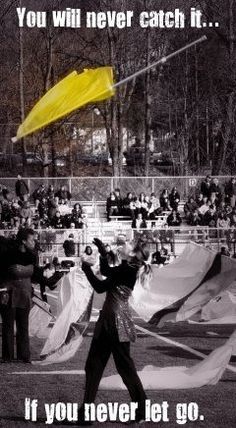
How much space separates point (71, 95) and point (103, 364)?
3030 millimetres

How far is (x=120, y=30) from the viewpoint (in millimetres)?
44125

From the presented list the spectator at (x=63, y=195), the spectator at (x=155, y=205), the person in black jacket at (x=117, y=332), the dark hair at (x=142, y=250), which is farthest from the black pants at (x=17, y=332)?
the spectator at (x=63, y=195)

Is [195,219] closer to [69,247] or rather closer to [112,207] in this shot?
[112,207]

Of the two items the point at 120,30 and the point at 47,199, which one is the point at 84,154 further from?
the point at 47,199

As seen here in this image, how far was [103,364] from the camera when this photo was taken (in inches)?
423

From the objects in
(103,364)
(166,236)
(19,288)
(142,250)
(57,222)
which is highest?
(142,250)

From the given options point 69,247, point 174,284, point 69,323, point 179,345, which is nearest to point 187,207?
point 69,247

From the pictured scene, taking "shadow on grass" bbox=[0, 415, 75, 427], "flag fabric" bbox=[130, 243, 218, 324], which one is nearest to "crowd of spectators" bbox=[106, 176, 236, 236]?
"flag fabric" bbox=[130, 243, 218, 324]

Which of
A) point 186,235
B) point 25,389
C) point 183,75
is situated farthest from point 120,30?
point 25,389

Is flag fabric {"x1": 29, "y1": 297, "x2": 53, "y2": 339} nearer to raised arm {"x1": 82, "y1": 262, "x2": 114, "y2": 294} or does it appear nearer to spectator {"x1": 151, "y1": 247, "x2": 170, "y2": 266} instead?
raised arm {"x1": 82, "y1": 262, "x2": 114, "y2": 294}

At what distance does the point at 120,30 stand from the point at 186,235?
14.5 meters

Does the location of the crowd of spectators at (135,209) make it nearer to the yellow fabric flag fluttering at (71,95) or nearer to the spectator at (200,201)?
the spectator at (200,201)

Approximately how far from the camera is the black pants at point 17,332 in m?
15.4

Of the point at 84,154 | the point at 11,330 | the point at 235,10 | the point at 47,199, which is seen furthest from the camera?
the point at 84,154
